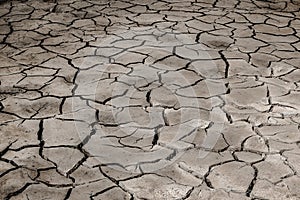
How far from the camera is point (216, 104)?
2617mm

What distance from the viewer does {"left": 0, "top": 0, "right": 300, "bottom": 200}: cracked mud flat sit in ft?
6.63

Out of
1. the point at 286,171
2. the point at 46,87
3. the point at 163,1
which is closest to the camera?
the point at 286,171

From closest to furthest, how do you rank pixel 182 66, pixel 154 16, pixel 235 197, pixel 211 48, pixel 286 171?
pixel 235 197 < pixel 286 171 < pixel 182 66 < pixel 211 48 < pixel 154 16

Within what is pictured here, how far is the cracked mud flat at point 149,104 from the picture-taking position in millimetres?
2021

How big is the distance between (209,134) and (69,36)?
1.63 metres

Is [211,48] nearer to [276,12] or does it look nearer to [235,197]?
[276,12]

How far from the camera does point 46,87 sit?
9.16 feet

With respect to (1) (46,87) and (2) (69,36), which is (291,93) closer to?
(1) (46,87)

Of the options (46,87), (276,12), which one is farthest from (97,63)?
(276,12)

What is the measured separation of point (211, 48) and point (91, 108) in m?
1.12

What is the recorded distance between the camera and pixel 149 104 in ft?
8.60

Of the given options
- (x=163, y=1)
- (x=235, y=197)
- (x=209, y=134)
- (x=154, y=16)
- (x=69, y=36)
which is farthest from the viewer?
(x=163, y=1)

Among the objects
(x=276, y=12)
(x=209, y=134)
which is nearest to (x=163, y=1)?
(x=276, y=12)

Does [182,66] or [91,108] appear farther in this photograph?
[182,66]
